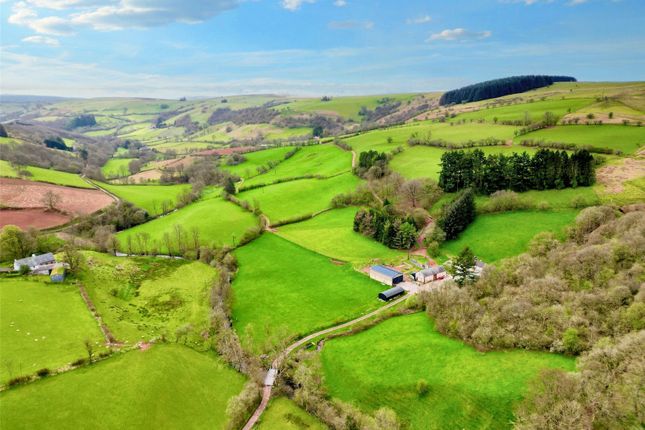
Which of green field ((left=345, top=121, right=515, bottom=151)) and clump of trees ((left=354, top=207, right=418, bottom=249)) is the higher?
green field ((left=345, top=121, right=515, bottom=151))

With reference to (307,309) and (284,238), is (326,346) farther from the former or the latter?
(284,238)

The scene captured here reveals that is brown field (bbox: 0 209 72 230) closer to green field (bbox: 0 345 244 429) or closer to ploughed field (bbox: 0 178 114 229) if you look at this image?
ploughed field (bbox: 0 178 114 229)

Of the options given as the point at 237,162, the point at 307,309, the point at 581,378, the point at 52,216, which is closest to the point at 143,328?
the point at 307,309

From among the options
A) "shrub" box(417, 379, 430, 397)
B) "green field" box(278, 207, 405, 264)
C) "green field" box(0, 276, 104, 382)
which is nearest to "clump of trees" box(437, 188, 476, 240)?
"green field" box(278, 207, 405, 264)

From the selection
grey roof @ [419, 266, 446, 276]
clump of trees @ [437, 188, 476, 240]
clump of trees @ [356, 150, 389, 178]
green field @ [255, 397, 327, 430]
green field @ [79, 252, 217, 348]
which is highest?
clump of trees @ [356, 150, 389, 178]

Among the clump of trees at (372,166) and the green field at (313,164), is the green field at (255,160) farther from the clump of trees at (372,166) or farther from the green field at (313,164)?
the clump of trees at (372,166)

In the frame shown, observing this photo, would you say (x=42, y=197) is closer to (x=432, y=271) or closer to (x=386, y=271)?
(x=386, y=271)
